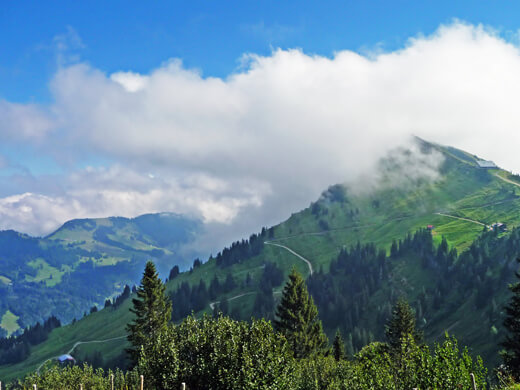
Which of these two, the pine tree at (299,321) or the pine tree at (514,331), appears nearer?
the pine tree at (514,331)

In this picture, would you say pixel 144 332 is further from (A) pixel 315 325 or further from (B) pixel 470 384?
(B) pixel 470 384

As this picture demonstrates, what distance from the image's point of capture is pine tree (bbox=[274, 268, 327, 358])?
305 ft

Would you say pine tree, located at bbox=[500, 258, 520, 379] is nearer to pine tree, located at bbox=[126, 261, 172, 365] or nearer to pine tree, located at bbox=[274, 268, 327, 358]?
pine tree, located at bbox=[274, 268, 327, 358]

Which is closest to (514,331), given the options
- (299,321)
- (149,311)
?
(299,321)

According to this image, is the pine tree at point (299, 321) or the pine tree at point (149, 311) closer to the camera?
the pine tree at point (149, 311)

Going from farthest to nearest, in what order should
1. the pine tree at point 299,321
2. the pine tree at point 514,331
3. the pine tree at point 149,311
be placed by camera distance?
1. the pine tree at point 299,321
2. the pine tree at point 149,311
3. the pine tree at point 514,331

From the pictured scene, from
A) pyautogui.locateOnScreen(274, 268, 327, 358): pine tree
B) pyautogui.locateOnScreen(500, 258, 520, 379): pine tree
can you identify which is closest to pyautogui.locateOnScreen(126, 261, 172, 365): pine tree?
pyautogui.locateOnScreen(274, 268, 327, 358): pine tree

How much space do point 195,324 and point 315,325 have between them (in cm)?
5314

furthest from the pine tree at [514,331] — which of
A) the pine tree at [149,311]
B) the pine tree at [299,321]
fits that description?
the pine tree at [149,311]

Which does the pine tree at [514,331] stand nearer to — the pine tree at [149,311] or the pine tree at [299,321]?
the pine tree at [299,321]

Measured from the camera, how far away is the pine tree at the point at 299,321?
93.1m

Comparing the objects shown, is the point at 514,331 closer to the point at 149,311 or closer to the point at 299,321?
the point at 299,321

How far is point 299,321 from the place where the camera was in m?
94.1

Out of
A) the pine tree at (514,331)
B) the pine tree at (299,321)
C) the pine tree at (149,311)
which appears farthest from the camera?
the pine tree at (299,321)
